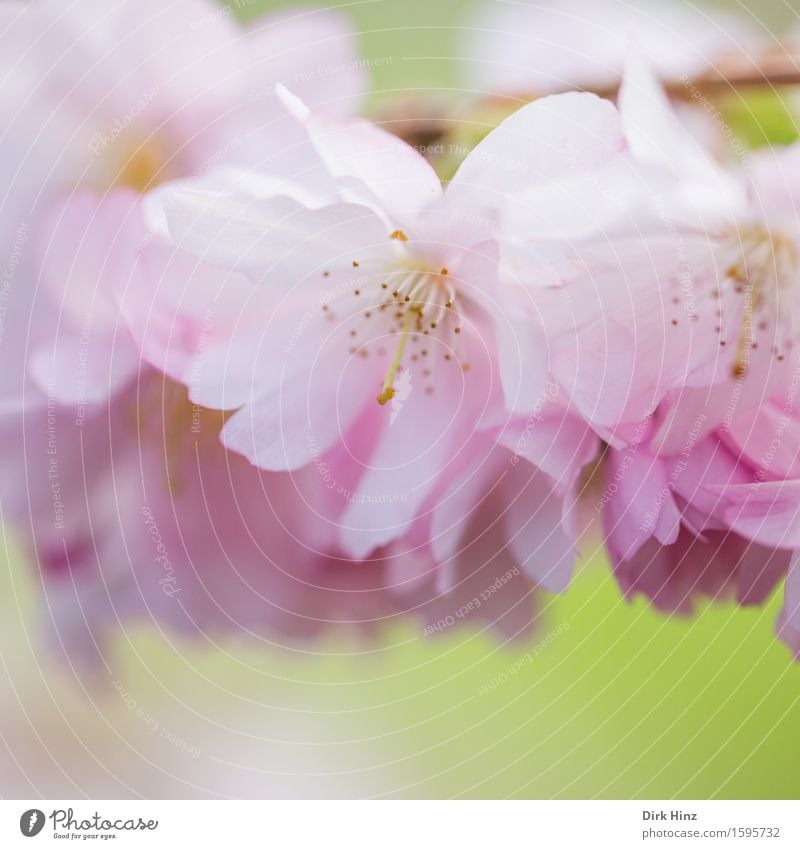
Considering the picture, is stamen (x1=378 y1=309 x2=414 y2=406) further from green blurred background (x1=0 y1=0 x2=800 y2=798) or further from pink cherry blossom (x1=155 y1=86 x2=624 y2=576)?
green blurred background (x1=0 y1=0 x2=800 y2=798)

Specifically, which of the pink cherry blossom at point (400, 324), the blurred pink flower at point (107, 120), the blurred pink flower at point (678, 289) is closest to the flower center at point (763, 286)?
Answer: the blurred pink flower at point (678, 289)

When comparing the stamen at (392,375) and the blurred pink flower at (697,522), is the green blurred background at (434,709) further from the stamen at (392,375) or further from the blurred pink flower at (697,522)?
the stamen at (392,375)

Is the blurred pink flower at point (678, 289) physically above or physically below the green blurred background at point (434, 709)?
above

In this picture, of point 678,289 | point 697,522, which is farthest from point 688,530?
point 678,289

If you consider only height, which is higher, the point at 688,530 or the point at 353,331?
the point at 353,331
